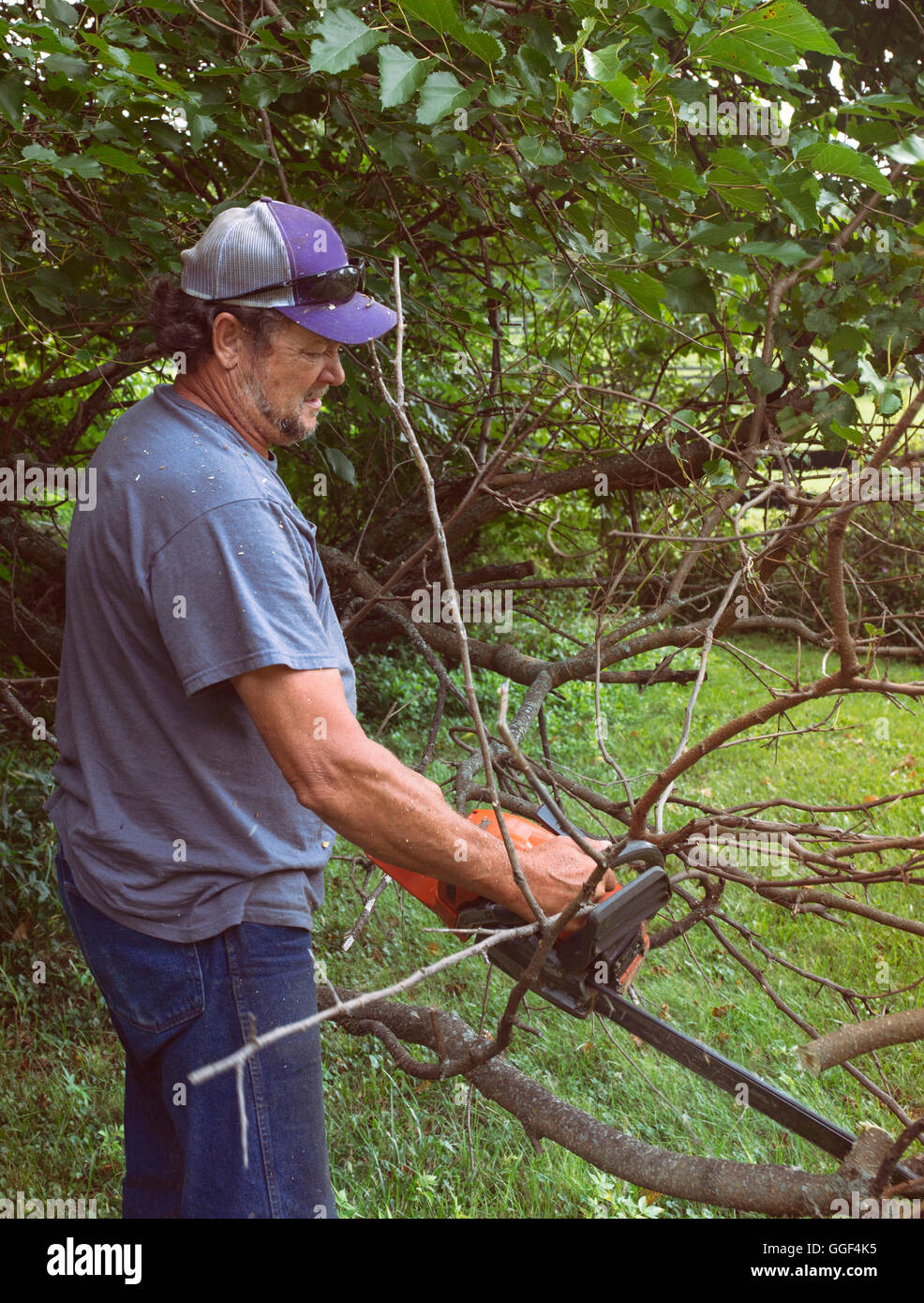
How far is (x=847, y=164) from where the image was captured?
2.19m

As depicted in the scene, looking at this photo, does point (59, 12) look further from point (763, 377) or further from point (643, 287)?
point (763, 377)

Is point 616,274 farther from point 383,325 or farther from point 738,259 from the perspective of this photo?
point 383,325

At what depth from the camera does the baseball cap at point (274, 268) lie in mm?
1955

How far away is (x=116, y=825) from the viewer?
1.80 metres

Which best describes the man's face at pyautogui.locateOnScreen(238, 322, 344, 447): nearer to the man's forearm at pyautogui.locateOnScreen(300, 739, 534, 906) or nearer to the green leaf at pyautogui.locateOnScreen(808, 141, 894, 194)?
the man's forearm at pyautogui.locateOnScreen(300, 739, 534, 906)

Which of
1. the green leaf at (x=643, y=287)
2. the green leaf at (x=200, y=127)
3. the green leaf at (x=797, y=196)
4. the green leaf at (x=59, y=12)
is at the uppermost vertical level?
the green leaf at (x=59, y=12)

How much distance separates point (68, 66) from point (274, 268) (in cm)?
69

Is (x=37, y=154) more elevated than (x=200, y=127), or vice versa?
(x=200, y=127)

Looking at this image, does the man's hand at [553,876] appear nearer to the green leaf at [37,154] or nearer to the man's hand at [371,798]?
the man's hand at [371,798]

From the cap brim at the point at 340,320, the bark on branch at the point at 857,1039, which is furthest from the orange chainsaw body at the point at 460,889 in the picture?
the cap brim at the point at 340,320

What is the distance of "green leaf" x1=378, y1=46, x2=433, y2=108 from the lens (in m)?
2.01

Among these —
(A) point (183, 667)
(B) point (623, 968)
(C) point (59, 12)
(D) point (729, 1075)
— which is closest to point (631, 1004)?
(B) point (623, 968)

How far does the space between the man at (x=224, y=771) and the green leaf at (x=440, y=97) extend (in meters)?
0.38
